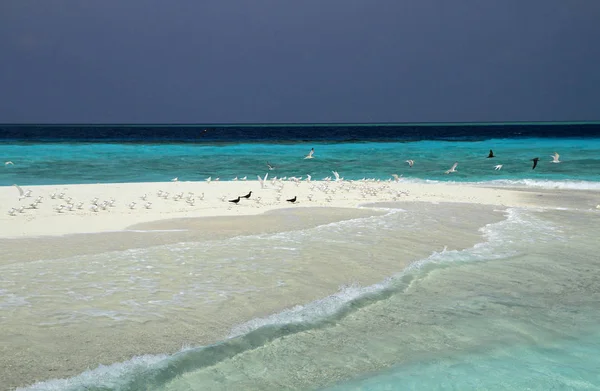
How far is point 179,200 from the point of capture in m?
15.0

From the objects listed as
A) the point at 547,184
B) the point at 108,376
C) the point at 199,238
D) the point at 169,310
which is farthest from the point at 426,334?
the point at 547,184

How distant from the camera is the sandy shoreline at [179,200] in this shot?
1138 centimetres

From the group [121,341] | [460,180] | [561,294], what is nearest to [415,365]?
[121,341]

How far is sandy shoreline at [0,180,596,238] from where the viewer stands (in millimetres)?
11375

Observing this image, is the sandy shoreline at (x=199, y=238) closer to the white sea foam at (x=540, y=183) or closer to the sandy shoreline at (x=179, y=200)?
the sandy shoreline at (x=179, y=200)

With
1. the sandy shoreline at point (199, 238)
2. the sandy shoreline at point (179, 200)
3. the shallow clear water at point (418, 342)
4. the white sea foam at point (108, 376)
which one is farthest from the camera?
the sandy shoreline at point (179, 200)

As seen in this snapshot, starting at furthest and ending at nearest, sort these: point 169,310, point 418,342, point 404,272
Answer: point 404,272 → point 169,310 → point 418,342

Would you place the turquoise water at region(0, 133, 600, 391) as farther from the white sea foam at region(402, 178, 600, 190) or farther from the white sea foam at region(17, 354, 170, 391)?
the white sea foam at region(402, 178, 600, 190)

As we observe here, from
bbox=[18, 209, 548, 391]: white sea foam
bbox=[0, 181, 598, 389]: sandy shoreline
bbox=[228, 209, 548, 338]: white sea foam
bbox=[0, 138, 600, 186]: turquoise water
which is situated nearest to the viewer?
bbox=[18, 209, 548, 391]: white sea foam

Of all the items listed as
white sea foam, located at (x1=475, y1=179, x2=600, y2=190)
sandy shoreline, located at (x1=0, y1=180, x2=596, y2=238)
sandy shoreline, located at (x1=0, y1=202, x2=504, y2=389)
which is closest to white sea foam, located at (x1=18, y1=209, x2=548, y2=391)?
sandy shoreline, located at (x1=0, y1=202, x2=504, y2=389)

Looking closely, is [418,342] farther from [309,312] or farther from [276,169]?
[276,169]

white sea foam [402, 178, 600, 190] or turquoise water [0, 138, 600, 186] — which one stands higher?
white sea foam [402, 178, 600, 190]

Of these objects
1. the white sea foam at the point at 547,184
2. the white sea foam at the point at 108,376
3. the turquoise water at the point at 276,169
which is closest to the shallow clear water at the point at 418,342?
the white sea foam at the point at 108,376

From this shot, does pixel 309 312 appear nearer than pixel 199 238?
Yes
